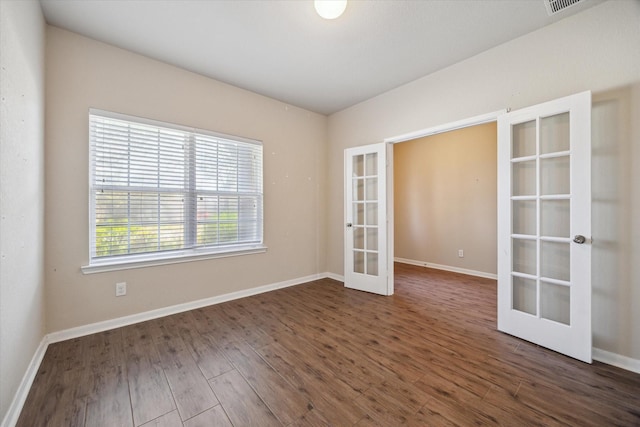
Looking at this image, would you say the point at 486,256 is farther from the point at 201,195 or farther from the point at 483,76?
the point at 201,195

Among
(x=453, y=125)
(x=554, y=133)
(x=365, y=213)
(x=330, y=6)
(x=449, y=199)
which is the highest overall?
(x=330, y=6)

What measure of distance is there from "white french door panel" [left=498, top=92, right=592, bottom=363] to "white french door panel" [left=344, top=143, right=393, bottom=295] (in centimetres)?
135

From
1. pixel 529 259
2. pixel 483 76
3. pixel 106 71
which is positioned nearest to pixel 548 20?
pixel 483 76

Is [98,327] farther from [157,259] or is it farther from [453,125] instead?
[453,125]

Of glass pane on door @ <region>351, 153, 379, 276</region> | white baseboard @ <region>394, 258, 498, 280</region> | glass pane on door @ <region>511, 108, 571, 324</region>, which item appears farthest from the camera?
white baseboard @ <region>394, 258, 498, 280</region>

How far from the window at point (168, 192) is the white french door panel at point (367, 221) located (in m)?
1.38

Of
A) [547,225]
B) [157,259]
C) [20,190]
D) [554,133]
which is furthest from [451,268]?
[20,190]

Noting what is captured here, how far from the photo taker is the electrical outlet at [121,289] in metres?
2.49

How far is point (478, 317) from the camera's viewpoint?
274 centimetres

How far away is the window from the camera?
2.46 metres

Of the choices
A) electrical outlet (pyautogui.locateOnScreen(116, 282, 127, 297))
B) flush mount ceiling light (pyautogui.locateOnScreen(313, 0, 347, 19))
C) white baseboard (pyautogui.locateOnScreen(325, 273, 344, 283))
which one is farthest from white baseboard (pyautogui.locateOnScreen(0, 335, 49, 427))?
white baseboard (pyautogui.locateOnScreen(325, 273, 344, 283))

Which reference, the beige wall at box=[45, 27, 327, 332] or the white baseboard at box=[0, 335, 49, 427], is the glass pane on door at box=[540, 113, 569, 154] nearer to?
the beige wall at box=[45, 27, 327, 332]

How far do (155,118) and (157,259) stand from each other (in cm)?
155

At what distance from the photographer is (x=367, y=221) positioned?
372cm
